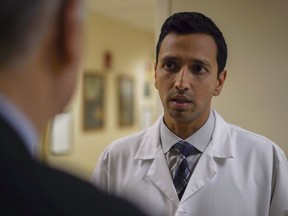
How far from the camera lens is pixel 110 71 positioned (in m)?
4.62

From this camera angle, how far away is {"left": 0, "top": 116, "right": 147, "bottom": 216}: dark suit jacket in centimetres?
34

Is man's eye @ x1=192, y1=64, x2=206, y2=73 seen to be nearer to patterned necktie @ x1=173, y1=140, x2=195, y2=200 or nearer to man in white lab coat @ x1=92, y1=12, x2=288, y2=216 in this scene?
man in white lab coat @ x1=92, y1=12, x2=288, y2=216

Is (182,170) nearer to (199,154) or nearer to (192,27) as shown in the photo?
(199,154)

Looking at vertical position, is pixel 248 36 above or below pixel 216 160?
above

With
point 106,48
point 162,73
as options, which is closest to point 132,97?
point 106,48

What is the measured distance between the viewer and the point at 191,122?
1.23 m

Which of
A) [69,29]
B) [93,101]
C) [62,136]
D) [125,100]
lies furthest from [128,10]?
[69,29]

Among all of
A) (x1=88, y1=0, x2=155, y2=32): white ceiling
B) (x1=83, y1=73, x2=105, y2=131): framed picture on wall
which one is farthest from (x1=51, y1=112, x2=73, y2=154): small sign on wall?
(x1=88, y1=0, x2=155, y2=32): white ceiling

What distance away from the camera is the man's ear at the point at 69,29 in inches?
15.0

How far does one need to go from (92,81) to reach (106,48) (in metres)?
0.46

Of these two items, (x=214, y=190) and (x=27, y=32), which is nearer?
(x=27, y=32)

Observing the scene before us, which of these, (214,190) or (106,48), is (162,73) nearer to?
(214,190)

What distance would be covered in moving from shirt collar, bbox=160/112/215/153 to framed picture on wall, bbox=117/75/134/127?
353 centimetres

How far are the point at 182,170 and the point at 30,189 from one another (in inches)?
36.2
